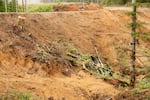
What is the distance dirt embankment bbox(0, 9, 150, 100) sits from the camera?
20.5 metres

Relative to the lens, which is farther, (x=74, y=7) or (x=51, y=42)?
(x=74, y=7)

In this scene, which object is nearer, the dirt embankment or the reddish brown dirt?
the dirt embankment

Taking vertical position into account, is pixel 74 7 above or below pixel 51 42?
above

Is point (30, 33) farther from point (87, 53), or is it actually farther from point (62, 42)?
point (87, 53)

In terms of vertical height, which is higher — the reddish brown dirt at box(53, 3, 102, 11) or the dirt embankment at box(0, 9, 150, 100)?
the reddish brown dirt at box(53, 3, 102, 11)

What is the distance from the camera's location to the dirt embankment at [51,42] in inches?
805

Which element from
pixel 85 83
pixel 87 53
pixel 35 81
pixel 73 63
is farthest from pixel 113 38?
pixel 35 81

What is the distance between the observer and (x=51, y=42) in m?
26.1

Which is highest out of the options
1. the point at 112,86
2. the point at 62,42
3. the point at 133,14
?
the point at 133,14

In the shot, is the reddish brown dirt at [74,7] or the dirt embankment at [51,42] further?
the reddish brown dirt at [74,7]

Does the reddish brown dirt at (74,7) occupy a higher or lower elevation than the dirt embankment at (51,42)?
higher

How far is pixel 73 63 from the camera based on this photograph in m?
24.8

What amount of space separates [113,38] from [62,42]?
5088mm

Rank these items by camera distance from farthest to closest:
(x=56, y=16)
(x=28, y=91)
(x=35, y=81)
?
(x=56, y=16) < (x=35, y=81) < (x=28, y=91)
